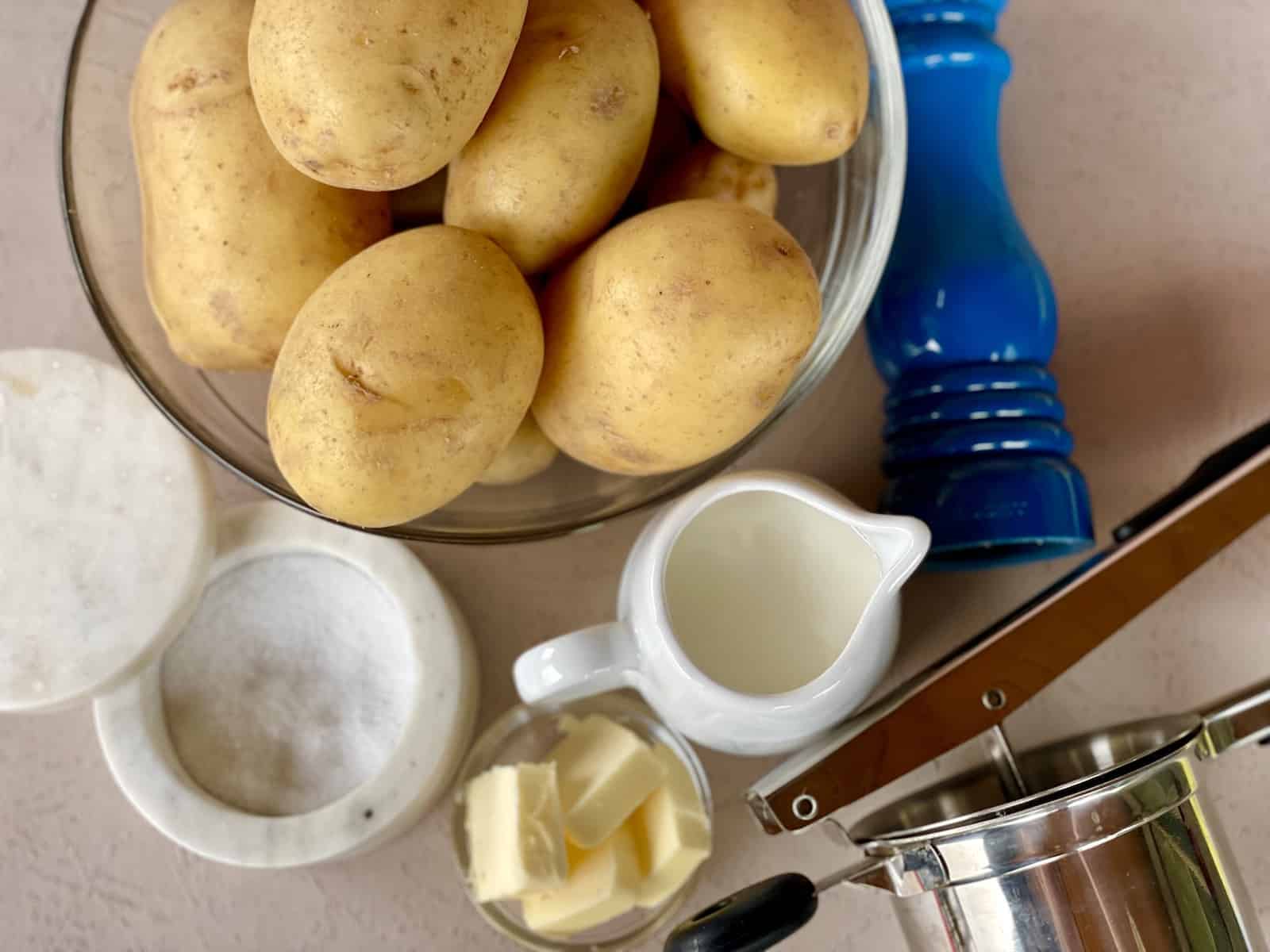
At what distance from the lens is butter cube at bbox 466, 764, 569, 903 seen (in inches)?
19.3

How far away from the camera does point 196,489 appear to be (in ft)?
1.75

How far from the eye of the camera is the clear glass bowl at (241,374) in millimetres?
448

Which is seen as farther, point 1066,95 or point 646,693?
point 1066,95

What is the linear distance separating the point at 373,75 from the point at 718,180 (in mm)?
154

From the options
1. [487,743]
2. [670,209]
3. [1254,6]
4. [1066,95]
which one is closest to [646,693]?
[487,743]

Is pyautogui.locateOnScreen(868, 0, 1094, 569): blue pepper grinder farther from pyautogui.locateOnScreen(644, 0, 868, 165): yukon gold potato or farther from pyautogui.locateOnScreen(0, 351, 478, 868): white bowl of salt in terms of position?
pyautogui.locateOnScreen(0, 351, 478, 868): white bowl of salt

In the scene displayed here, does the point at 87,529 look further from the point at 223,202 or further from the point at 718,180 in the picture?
the point at 718,180

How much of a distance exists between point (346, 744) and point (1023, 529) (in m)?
0.35

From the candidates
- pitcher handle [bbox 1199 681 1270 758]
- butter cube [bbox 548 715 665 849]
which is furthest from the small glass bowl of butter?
pitcher handle [bbox 1199 681 1270 758]

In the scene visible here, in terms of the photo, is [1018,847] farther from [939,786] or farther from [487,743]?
[487,743]

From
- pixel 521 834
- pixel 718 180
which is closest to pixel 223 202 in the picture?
pixel 718 180

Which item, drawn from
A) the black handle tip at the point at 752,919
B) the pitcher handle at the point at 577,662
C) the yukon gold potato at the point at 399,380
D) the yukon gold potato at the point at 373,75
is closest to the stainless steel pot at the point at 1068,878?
the black handle tip at the point at 752,919

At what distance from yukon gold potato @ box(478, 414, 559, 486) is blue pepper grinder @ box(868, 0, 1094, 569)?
19 cm

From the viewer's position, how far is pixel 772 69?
40cm
